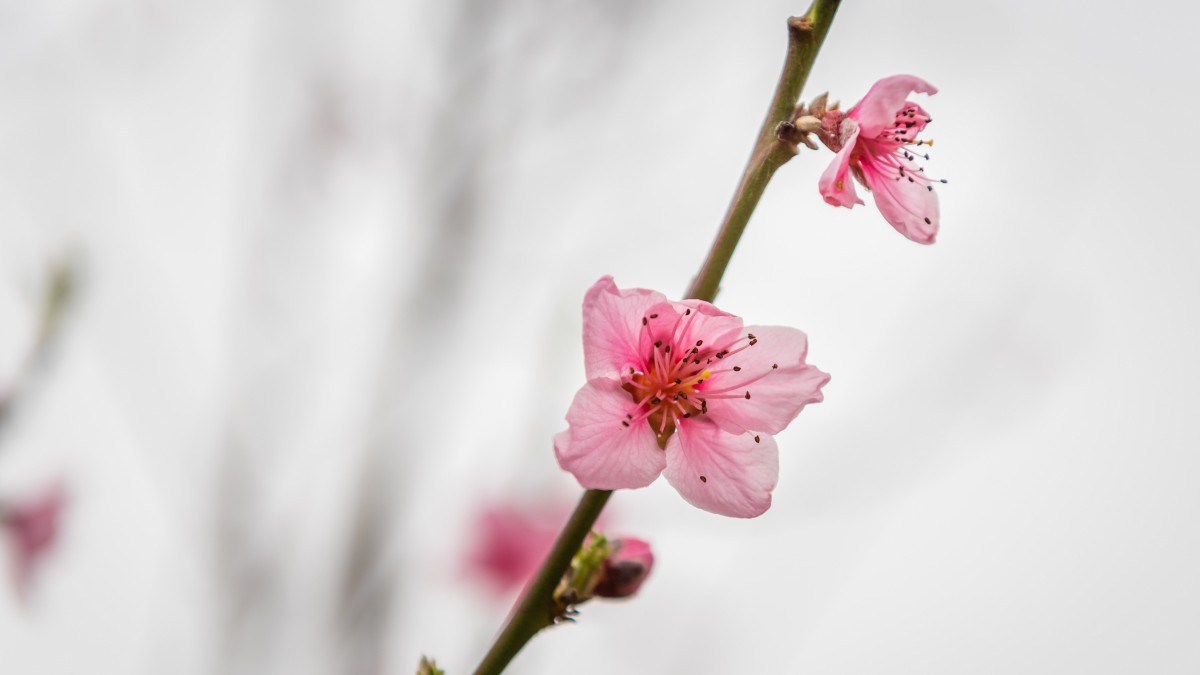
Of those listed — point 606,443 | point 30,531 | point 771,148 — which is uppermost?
point 771,148

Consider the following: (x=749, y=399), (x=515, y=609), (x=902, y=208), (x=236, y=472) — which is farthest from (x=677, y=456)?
(x=236, y=472)

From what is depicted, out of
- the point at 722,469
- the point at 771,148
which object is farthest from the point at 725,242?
the point at 722,469

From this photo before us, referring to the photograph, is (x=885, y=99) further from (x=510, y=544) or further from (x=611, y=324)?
(x=510, y=544)

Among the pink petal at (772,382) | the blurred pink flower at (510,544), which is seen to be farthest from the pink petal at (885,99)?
the blurred pink flower at (510,544)

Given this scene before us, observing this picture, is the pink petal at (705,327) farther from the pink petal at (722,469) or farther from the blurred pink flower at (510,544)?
the blurred pink flower at (510,544)

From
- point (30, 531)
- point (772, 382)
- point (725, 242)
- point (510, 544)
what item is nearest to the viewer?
point (725, 242)

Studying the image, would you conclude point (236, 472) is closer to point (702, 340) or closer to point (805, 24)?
point (702, 340)
